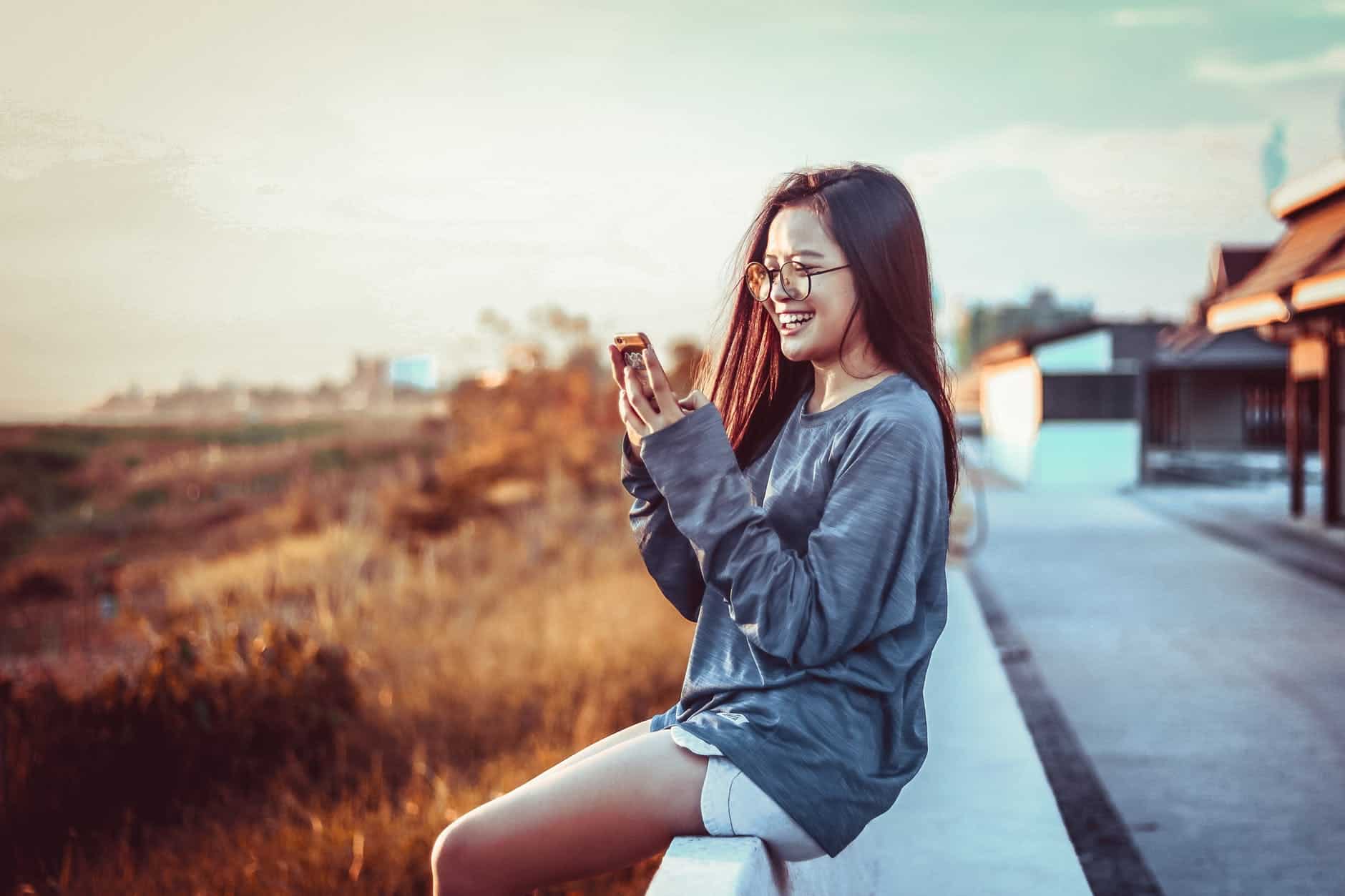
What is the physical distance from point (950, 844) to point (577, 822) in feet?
5.05

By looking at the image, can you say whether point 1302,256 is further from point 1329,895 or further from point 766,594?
point 766,594

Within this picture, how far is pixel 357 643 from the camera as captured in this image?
20.0 feet

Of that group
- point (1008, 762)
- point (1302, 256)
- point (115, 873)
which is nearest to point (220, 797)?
point (115, 873)

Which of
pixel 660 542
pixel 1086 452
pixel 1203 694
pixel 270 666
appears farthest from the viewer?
pixel 1086 452

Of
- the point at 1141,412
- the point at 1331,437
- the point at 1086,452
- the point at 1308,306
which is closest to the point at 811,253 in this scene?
the point at 1308,306

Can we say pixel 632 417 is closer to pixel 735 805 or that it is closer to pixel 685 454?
pixel 685 454

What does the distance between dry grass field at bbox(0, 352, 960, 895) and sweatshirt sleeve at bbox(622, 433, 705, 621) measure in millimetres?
1652

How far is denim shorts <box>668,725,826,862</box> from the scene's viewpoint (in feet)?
5.68

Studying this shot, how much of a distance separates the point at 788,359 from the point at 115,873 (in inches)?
105

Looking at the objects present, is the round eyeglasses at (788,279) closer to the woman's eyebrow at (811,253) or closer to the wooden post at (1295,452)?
the woman's eyebrow at (811,253)

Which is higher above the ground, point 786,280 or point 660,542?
point 786,280

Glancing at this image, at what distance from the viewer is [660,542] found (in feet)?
6.64

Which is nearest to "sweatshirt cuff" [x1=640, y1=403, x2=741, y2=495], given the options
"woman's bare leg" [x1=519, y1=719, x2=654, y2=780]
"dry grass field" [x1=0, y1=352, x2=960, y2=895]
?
"woman's bare leg" [x1=519, y1=719, x2=654, y2=780]

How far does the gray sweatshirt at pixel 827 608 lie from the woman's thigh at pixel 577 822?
0.08 m
